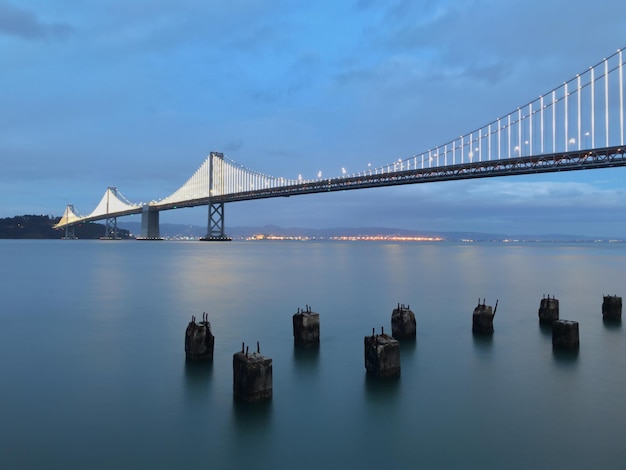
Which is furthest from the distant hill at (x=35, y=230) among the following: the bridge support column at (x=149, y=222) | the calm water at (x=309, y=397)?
the calm water at (x=309, y=397)

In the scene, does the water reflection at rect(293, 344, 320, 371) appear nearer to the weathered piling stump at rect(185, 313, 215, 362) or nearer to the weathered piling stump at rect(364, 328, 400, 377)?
the weathered piling stump at rect(364, 328, 400, 377)

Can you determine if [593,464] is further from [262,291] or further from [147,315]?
[262,291]

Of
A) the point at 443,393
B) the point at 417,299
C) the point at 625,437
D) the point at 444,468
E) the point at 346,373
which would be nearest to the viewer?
the point at 444,468

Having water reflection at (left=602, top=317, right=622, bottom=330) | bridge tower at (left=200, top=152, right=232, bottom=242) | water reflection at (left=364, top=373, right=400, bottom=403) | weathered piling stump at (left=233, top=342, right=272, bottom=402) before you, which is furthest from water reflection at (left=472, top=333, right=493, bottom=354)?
bridge tower at (left=200, top=152, right=232, bottom=242)

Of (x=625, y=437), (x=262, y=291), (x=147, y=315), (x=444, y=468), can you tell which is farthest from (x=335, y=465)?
(x=262, y=291)

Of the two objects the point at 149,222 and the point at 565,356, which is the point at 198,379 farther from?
the point at 149,222

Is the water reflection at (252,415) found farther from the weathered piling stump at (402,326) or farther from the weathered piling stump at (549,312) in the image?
the weathered piling stump at (549,312)

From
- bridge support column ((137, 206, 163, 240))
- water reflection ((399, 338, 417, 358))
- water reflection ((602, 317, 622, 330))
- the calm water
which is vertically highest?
bridge support column ((137, 206, 163, 240))
